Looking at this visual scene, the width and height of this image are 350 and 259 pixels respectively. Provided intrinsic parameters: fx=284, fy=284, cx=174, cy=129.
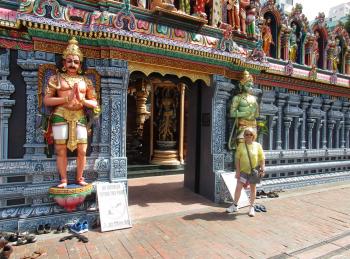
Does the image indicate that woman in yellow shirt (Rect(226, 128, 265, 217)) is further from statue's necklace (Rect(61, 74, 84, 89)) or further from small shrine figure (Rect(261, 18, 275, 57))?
small shrine figure (Rect(261, 18, 275, 57))

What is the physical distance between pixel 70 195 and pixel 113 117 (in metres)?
1.65

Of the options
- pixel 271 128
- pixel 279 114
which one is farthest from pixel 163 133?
pixel 279 114

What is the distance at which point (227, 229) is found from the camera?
5.39m

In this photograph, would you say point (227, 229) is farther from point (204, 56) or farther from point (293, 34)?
point (293, 34)

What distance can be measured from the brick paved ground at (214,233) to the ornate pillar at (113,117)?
121cm

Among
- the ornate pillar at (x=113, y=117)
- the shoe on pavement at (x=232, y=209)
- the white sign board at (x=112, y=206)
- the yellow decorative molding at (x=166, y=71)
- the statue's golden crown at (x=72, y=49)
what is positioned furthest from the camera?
the shoe on pavement at (x=232, y=209)

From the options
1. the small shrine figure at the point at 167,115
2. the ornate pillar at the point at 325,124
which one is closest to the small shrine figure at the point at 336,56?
the ornate pillar at the point at 325,124

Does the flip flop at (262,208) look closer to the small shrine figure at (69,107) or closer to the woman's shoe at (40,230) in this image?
the small shrine figure at (69,107)

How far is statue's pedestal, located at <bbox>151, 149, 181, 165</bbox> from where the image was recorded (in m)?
11.8

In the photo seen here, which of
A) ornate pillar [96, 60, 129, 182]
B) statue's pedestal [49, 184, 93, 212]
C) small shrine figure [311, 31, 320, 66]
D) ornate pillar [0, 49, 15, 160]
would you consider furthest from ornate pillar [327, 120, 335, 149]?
ornate pillar [0, 49, 15, 160]

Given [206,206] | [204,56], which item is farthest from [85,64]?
[206,206]

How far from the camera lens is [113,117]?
561 cm

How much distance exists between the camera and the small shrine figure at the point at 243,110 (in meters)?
7.09

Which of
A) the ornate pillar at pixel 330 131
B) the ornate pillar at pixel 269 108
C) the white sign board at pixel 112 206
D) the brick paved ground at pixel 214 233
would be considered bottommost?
the brick paved ground at pixel 214 233
